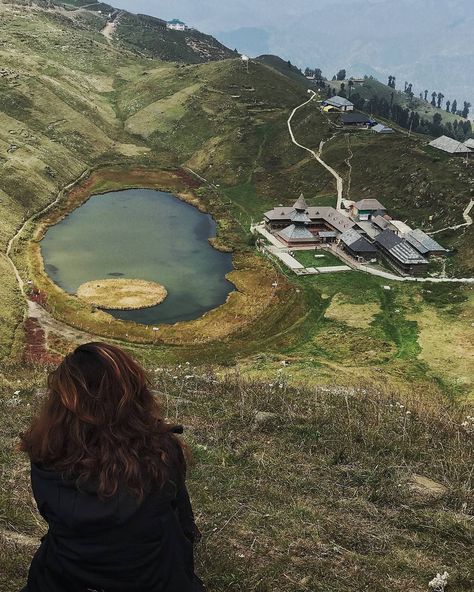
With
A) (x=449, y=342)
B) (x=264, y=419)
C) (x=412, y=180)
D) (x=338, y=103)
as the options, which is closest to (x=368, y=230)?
(x=412, y=180)

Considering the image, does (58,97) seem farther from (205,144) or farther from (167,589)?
(167,589)

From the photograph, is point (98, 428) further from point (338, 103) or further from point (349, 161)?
point (338, 103)

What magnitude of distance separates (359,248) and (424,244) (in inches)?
329

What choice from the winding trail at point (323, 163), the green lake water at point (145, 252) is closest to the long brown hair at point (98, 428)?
the green lake water at point (145, 252)

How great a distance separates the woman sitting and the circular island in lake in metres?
54.5

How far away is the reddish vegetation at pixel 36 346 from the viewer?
1870 inches

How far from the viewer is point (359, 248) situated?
73125mm

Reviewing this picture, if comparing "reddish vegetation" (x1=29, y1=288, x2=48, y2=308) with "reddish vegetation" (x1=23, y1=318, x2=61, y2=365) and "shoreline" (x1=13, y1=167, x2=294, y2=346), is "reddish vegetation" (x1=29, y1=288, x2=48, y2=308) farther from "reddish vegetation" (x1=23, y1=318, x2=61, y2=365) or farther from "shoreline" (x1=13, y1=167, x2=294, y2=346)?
"reddish vegetation" (x1=23, y1=318, x2=61, y2=365)

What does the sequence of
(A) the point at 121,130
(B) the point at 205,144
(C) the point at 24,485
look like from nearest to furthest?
(C) the point at 24,485 → (B) the point at 205,144 → (A) the point at 121,130

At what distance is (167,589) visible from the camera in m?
5.66

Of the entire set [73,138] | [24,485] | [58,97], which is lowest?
[24,485]

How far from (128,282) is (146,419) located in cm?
6043

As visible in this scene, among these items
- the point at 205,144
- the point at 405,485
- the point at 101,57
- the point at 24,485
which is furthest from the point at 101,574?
the point at 101,57

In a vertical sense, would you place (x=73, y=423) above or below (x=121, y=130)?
below
